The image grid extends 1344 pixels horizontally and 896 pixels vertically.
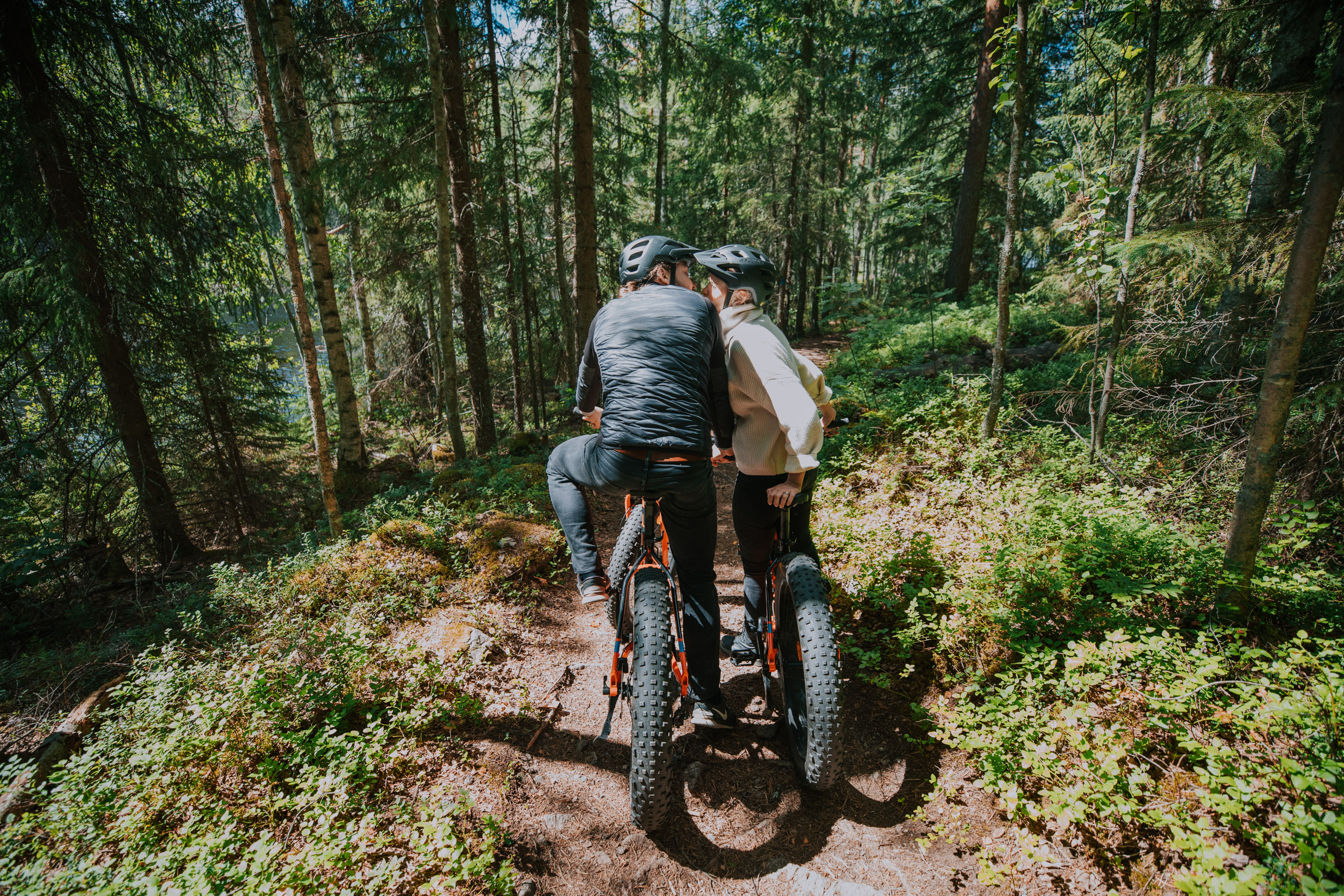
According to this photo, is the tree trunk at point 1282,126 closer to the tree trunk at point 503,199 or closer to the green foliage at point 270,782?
the green foliage at point 270,782

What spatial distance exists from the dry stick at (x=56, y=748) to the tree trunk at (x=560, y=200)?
6.95 meters

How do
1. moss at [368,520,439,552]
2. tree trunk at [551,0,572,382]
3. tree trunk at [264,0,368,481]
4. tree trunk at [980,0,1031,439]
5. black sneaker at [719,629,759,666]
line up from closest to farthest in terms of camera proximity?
1. black sneaker at [719,629,759,666]
2. tree trunk at [980,0,1031,439]
3. moss at [368,520,439,552]
4. tree trunk at [264,0,368,481]
5. tree trunk at [551,0,572,382]

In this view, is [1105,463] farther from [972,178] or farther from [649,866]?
[972,178]

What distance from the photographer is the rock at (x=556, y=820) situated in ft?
8.63

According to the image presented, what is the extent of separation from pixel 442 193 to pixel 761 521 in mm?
6962

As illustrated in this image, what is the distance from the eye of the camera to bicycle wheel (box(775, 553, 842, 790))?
2.46 meters

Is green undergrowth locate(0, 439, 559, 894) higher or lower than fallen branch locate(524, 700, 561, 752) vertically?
higher

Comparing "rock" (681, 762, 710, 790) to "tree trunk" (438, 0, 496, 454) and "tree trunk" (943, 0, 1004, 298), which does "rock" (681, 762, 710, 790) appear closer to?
"tree trunk" (438, 0, 496, 454)

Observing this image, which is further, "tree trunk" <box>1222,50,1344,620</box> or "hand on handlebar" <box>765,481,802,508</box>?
"hand on handlebar" <box>765,481,802,508</box>

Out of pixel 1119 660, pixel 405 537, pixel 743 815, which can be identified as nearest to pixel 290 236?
pixel 405 537

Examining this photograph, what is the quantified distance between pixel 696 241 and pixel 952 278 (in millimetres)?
8776

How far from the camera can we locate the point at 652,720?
236 centimetres

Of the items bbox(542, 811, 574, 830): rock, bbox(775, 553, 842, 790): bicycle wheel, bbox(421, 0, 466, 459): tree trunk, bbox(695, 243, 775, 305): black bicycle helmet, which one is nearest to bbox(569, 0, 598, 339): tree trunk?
bbox(421, 0, 466, 459): tree trunk

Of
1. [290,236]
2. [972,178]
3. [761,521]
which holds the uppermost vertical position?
[972,178]
